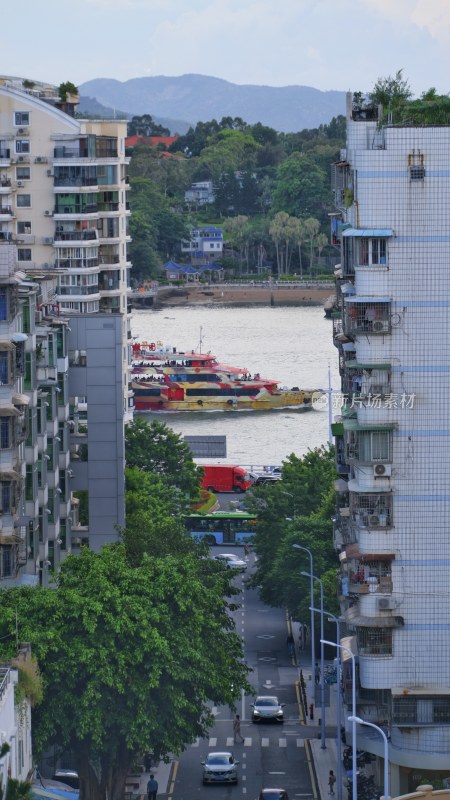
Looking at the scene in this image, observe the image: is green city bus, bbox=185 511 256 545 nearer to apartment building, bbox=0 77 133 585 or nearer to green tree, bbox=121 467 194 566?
apartment building, bbox=0 77 133 585

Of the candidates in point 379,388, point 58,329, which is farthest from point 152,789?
point 58,329

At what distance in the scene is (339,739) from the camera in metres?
47.7

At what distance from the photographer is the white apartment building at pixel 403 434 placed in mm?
43562

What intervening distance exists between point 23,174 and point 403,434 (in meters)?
43.3

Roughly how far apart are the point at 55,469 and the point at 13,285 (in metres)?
10.1

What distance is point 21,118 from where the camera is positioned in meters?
83.5

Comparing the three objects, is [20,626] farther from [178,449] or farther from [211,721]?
[178,449]

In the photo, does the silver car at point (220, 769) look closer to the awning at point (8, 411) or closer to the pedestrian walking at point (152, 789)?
the pedestrian walking at point (152, 789)

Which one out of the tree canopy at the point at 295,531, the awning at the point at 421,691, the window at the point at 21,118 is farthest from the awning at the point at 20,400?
the window at the point at 21,118

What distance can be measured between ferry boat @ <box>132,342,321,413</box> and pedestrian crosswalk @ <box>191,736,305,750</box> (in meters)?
82.5

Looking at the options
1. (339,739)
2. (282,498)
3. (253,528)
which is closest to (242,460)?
(253,528)

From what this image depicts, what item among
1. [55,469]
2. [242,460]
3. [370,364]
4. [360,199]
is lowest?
[242,460]

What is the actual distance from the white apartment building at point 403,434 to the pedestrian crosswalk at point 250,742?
8.30m

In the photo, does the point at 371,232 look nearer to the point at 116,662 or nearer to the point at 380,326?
the point at 380,326
